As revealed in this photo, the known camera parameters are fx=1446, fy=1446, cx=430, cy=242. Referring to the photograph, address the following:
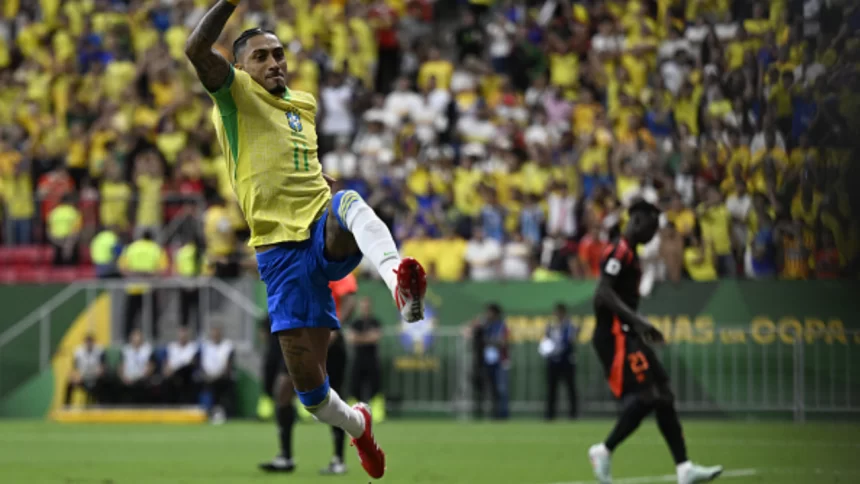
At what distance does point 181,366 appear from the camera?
24938mm

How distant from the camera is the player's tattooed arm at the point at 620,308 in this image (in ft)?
35.5

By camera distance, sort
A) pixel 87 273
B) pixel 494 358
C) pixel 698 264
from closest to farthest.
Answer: pixel 698 264, pixel 494 358, pixel 87 273

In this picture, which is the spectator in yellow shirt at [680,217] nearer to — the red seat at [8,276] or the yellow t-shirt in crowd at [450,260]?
the yellow t-shirt in crowd at [450,260]

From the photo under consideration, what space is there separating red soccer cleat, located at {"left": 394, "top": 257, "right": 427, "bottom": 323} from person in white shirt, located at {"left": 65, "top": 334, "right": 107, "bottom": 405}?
739 inches

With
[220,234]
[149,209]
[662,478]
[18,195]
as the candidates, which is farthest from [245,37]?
[18,195]

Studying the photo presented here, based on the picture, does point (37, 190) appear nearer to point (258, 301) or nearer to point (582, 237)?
point (258, 301)

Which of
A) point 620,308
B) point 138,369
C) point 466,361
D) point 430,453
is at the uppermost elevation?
point 620,308

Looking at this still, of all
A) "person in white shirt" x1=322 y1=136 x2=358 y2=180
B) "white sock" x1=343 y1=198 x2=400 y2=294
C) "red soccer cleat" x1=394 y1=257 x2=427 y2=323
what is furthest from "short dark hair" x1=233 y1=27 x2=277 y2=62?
"person in white shirt" x1=322 y1=136 x2=358 y2=180

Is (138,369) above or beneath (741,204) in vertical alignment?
beneath

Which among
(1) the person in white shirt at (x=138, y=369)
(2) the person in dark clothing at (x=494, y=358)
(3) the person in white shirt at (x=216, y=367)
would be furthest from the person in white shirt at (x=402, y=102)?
(1) the person in white shirt at (x=138, y=369)

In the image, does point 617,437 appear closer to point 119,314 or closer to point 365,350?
point 365,350

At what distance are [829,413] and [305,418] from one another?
9016 mm

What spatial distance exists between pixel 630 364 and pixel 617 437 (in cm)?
57

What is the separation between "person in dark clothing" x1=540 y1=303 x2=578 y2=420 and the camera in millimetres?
23125
